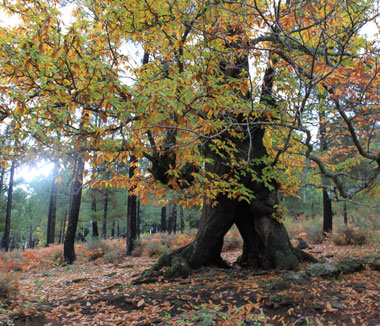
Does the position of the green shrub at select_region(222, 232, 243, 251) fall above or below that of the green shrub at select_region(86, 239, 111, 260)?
above

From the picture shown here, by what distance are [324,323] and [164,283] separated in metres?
3.53

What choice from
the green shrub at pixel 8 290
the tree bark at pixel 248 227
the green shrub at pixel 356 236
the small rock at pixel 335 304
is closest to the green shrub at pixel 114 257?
the tree bark at pixel 248 227

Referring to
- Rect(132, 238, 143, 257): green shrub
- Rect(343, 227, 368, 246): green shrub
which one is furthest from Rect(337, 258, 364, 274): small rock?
Rect(132, 238, 143, 257): green shrub

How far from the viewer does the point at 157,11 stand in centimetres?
433

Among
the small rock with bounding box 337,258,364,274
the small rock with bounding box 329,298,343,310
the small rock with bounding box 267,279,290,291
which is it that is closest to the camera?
the small rock with bounding box 329,298,343,310

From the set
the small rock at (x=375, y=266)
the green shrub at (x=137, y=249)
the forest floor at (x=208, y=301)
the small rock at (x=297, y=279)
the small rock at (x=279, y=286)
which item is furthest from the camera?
the green shrub at (x=137, y=249)

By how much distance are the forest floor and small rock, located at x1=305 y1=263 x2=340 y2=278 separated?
6.1 inches

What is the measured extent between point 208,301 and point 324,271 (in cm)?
247

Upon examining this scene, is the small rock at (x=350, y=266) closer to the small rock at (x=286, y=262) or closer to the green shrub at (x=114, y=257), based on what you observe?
the small rock at (x=286, y=262)

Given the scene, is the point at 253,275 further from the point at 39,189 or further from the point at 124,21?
the point at 39,189

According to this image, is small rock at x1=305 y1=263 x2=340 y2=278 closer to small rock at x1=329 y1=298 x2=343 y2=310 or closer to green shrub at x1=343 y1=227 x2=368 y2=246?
small rock at x1=329 y1=298 x2=343 y2=310

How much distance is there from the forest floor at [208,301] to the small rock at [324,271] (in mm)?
155

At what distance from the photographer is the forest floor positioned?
379 cm

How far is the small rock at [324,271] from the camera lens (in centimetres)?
530
